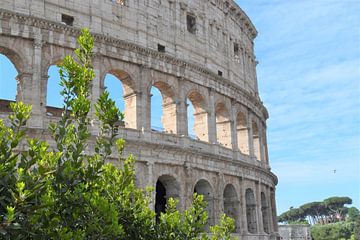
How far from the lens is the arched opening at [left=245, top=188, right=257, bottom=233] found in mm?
22906

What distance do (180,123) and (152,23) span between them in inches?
177

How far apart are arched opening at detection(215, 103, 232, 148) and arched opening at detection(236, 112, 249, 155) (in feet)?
4.94

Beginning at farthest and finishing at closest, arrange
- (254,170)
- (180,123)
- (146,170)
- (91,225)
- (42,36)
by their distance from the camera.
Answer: (254,170) < (180,123) < (146,170) < (42,36) < (91,225)

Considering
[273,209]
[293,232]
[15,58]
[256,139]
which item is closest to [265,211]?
[273,209]

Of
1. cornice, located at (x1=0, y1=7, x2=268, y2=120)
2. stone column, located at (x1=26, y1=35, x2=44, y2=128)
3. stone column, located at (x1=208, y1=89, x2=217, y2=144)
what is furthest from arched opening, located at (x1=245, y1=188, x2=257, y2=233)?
stone column, located at (x1=26, y1=35, x2=44, y2=128)

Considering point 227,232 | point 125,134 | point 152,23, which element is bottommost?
point 227,232

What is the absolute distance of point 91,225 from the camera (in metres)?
5.36

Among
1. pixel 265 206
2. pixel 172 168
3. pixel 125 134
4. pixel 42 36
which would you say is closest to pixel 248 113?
Answer: pixel 265 206

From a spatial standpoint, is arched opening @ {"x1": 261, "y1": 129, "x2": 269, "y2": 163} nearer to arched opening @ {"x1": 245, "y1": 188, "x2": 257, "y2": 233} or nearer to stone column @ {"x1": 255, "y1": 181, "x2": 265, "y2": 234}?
stone column @ {"x1": 255, "y1": 181, "x2": 265, "y2": 234}

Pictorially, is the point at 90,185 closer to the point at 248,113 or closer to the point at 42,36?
the point at 42,36

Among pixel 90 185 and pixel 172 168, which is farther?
pixel 172 168

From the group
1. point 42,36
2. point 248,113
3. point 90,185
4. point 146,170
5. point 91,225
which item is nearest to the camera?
point 91,225

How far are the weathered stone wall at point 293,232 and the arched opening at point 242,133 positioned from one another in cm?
2171

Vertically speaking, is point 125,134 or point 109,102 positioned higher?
point 125,134
